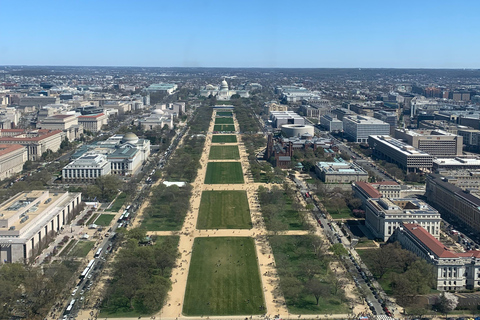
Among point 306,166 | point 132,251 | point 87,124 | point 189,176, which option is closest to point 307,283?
point 132,251

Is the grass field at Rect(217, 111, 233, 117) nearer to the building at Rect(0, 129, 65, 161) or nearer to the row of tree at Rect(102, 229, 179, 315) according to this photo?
the building at Rect(0, 129, 65, 161)

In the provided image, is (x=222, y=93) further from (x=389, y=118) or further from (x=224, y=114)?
(x=389, y=118)

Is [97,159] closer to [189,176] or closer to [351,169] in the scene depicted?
[189,176]

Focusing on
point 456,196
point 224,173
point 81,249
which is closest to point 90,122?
point 224,173

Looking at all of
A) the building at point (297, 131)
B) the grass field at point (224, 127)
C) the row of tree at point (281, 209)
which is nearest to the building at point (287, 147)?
the building at point (297, 131)

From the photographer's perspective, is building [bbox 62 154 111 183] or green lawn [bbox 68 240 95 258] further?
building [bbox 62 154 111 183]

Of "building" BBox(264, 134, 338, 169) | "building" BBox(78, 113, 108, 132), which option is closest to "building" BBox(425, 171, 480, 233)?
"building" BBox(264, 134, 338, 169)
